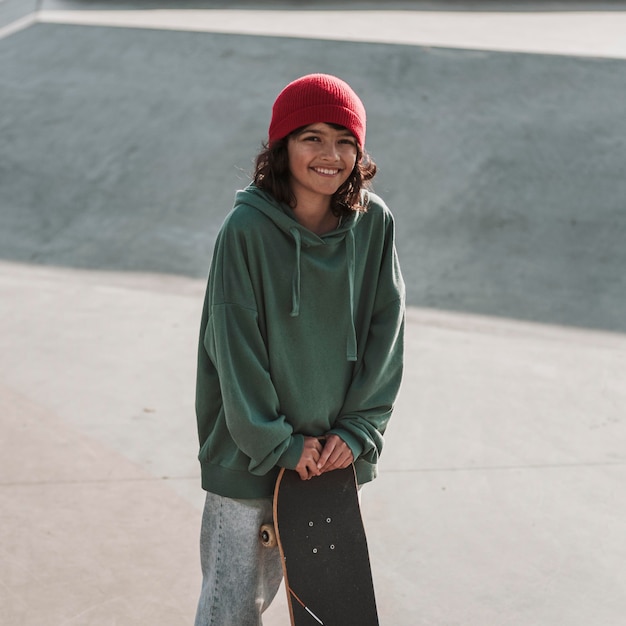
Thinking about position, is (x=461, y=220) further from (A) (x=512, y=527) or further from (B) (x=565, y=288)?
(A) (x=512, y=527)

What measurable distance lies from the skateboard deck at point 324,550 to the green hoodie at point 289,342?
2.5 inches

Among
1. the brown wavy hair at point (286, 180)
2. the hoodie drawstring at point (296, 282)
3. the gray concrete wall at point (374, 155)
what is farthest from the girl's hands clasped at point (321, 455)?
the gray concrete wall at point (374, 155)

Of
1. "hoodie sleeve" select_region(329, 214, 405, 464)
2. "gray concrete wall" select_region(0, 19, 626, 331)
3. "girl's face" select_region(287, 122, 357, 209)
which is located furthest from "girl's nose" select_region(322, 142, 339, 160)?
"gray concrete wall" select_region(0, 19, 626, 331)

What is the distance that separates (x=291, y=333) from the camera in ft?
6.87

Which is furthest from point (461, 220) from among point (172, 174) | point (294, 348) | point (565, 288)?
point (294, 348)

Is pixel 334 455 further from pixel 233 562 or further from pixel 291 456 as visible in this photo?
pixel 233 562

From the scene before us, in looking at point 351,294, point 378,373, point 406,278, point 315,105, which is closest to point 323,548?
point 378,373

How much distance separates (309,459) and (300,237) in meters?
0.49

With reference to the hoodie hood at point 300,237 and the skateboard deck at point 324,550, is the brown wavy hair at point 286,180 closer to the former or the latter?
the hoodie hood at point 300,237

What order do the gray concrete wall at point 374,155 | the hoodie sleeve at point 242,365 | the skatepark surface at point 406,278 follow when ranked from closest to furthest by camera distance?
the hoodie sleeve at point 242,365 < the skatepark surface at point 406,278 < the gray concrete wall at point 374,155

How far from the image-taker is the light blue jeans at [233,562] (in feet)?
6.93

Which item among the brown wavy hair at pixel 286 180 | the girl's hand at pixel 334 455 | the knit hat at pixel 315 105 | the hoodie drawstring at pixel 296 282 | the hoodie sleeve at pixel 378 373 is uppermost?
the knit hat at pixel 315 105

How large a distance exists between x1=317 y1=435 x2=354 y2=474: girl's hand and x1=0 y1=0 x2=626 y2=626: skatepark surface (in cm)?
89

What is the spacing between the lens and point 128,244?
609 cm
